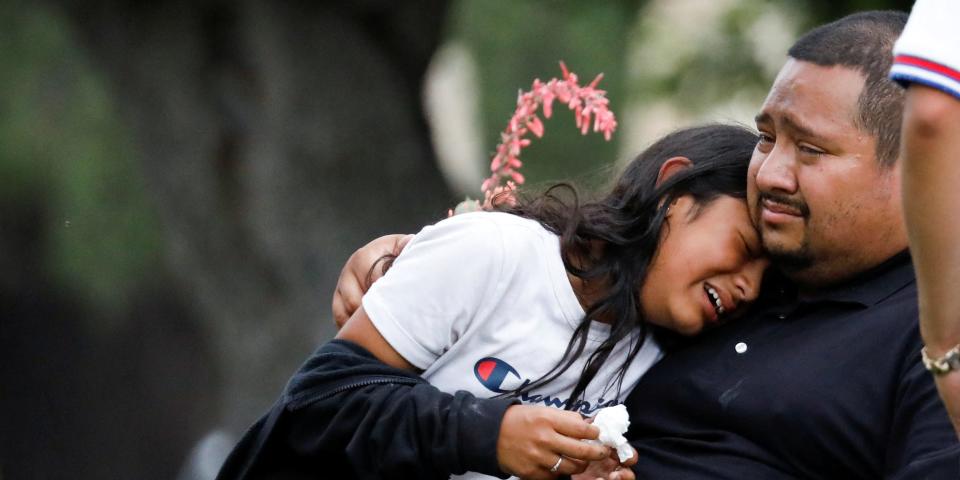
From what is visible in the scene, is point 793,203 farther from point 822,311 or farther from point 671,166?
point 671,166

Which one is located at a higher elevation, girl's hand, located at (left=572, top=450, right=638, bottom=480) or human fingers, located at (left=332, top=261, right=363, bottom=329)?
human fingers, located at (left=332, top=261, right=363, bottom=329)

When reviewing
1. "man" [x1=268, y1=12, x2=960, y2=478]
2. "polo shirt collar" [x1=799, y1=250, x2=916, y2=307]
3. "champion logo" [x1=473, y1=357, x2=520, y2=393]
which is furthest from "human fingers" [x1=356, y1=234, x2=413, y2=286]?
"polo shirt collar" [x1=799, y1=250, x2=916, y2=307]

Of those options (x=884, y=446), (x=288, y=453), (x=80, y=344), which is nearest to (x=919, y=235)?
(x=884, y=446)

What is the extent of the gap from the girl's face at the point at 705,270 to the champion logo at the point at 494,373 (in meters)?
0.29

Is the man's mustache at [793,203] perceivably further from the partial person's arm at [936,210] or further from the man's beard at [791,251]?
the partial person's arm at [936,210]

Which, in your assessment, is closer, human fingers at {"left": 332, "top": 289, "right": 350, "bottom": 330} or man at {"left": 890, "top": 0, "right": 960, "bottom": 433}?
man at {"left": 890, "top": 0, "right": 960, "bottom": 433}

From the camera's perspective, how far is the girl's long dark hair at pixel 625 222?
2.64 metres

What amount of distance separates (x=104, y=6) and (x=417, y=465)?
499 centimetres

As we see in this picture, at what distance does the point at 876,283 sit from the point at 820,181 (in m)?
0.26

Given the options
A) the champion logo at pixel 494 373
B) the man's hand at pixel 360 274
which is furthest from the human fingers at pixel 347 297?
the champion logo at pixel 494 373

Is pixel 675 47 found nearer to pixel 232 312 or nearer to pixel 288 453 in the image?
pixel 232 312

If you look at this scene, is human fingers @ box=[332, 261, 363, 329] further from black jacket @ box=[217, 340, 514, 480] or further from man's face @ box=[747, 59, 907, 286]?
man's face @ box=[747, 59, 907, 286]

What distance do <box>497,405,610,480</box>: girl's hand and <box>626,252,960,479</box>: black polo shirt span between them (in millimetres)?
251

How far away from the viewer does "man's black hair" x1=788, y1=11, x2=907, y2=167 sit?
243 cm
